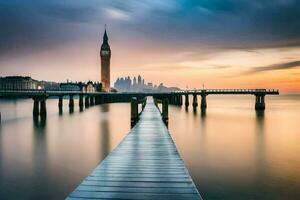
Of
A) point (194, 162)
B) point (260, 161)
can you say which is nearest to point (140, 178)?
point (194, 162)

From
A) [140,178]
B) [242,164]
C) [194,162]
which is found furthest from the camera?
[194,162]

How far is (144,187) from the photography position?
923 centimetres

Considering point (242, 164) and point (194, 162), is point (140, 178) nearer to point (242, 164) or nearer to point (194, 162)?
point (194, 162)

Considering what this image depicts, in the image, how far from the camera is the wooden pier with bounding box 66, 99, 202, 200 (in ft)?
28.0

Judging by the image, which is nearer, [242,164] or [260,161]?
[242,164]

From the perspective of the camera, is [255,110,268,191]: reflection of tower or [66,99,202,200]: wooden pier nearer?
[66,99,202,200]: wooden pier

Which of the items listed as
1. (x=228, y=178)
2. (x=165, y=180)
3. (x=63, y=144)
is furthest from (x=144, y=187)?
(x=63, y=144)

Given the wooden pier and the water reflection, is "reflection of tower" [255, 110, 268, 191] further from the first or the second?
the wooden pier

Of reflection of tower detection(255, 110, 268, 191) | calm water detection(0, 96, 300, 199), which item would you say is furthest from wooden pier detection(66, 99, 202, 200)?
reflection of tower detection(255, 110, 268, 191)

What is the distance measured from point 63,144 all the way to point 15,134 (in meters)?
10.6

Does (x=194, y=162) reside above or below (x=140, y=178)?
below

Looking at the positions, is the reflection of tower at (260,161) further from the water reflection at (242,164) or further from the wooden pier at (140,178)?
the wooden pier at (140,178)

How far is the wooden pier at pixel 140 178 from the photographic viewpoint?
8547mm

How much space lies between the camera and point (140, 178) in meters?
10.2
